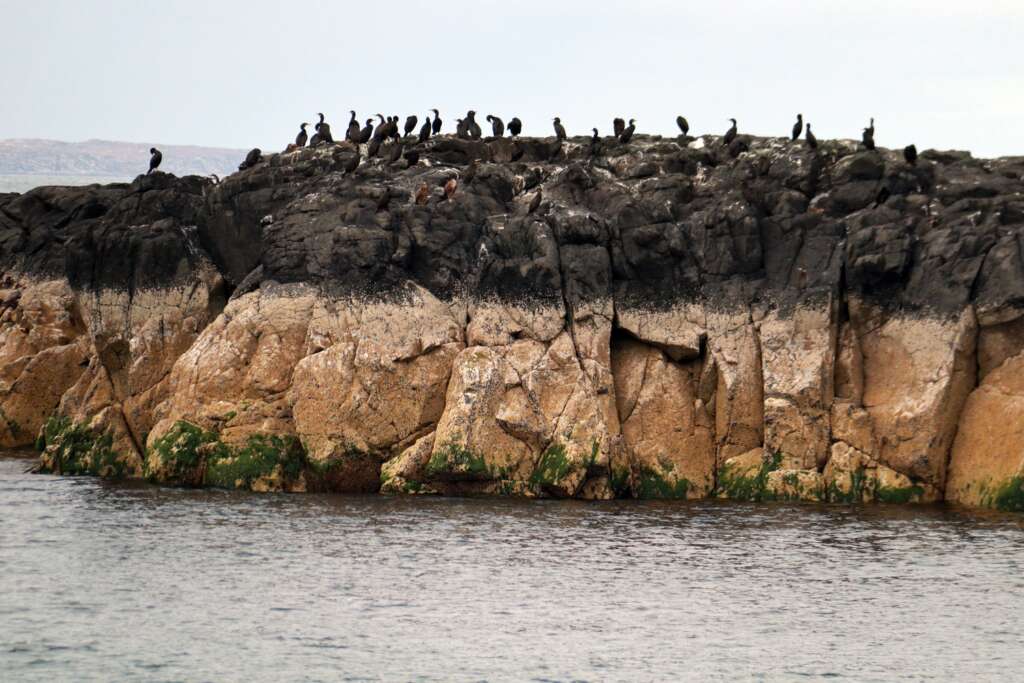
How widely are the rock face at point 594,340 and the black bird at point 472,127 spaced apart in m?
5.94

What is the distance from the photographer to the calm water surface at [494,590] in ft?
111

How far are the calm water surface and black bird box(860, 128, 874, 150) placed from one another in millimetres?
12862

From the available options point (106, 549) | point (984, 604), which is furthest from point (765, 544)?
point (106, 549)

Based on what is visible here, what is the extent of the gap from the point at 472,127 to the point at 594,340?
14429mm

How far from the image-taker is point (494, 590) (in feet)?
129

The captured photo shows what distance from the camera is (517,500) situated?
48.9m

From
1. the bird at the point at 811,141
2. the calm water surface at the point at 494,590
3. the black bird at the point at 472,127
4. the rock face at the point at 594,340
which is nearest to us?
the calm water surface at the point at 494,590

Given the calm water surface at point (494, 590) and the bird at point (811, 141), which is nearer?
the calm water surface at point (494, 590)

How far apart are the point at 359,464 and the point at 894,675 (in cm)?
2038

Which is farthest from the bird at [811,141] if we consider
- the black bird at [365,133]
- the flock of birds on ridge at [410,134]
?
the black bird at [365,133]

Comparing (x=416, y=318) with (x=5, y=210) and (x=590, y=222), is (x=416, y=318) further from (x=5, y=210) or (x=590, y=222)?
(x=5, y=210)

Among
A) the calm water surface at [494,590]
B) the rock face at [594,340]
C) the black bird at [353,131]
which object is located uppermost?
the black bird at [353,131]

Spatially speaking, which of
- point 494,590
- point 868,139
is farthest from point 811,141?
point 494,590

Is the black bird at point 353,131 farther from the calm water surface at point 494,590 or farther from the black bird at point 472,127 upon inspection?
the calm water surface at point 494,590
